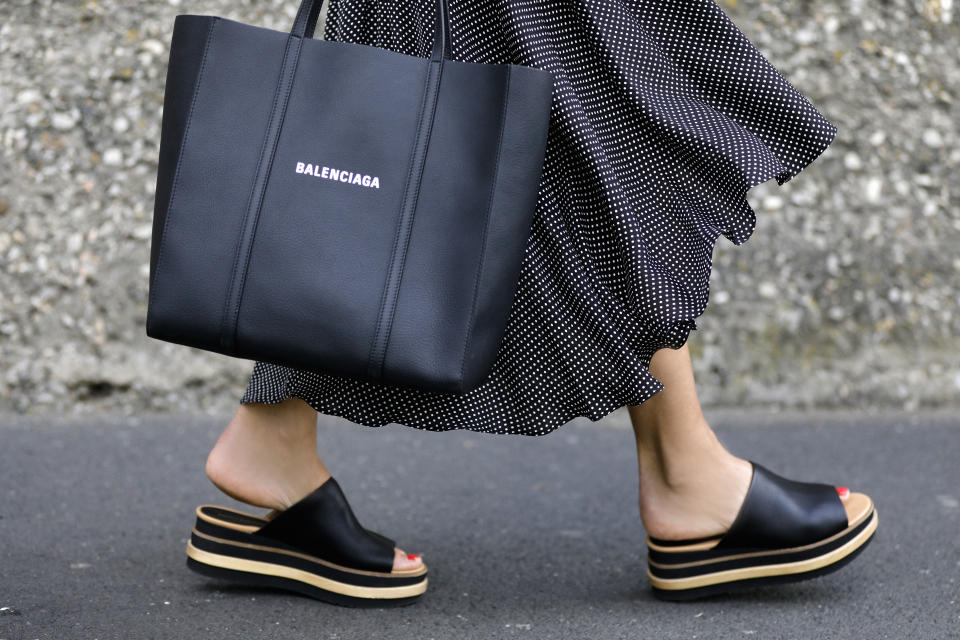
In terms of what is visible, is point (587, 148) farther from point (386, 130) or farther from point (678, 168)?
point (386, 130)

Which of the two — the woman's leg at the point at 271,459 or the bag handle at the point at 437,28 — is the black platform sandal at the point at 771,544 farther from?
the bag handle at the point at 437,28

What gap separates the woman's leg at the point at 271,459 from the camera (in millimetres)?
1377

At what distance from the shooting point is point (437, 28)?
1.10 metres

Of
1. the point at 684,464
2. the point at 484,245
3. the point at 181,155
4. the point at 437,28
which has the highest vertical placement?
the point at 437,28

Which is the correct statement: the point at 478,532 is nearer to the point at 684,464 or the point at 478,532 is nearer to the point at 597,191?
the point at 684,464

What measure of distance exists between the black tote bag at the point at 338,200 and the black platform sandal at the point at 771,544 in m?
0.52

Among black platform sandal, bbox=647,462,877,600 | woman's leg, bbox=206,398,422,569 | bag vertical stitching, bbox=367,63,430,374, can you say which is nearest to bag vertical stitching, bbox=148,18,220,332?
bag vertical stitching, bbox=367,63,430,374

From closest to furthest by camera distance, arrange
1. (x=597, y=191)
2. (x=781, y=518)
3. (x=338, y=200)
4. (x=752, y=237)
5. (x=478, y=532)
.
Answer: (x=338, y=200) → (x=597, y=191) → (x=781, y=518) → (x=478, y=532) → (x=752, y=237)

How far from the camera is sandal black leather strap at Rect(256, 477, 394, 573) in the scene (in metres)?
1.36

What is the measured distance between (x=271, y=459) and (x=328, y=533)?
13 cm

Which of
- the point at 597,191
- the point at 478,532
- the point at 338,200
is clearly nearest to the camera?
the point at 338,200

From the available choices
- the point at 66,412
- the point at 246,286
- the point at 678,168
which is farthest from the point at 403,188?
the point at 66,412

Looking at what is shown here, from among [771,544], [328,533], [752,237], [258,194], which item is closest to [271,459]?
[328,533]

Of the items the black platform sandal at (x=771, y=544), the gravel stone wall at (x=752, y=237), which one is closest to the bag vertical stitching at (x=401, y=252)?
the black platform sandal at (x=771, y=544)
